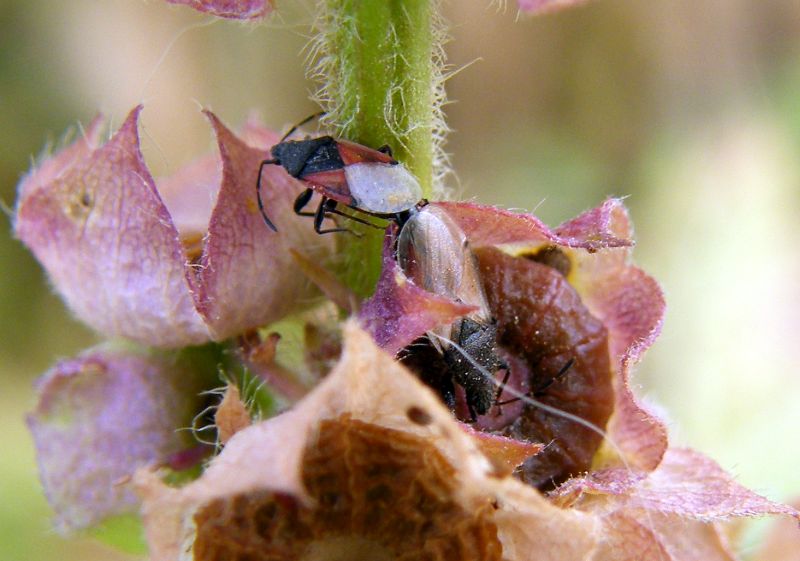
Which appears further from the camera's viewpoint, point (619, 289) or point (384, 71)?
point (619, 289)

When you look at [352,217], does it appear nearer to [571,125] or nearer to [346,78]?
[346,78]

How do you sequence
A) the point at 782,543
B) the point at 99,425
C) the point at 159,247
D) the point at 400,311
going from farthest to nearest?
the point at 782,543 → the point at 99,425 → the point at 159,247 → the point at 400,311

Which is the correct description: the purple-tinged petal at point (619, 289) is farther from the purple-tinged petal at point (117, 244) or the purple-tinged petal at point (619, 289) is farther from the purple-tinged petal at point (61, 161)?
the purple-tinged petal at point (61, 161)

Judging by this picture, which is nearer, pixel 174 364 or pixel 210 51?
pixel 174 364

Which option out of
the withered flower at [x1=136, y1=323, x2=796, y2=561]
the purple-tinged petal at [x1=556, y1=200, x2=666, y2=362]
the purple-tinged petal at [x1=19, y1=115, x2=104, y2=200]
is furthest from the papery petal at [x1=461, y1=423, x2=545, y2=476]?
the purple-tinged petal at [x1=19, y1=115, x2=104, y2=200]

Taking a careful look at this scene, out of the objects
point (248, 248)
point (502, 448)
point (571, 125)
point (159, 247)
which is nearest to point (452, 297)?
point (502, 448)

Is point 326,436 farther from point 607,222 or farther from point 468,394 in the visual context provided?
point 607,222

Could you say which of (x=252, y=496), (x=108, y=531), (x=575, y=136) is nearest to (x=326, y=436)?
(x=252, y=496)
